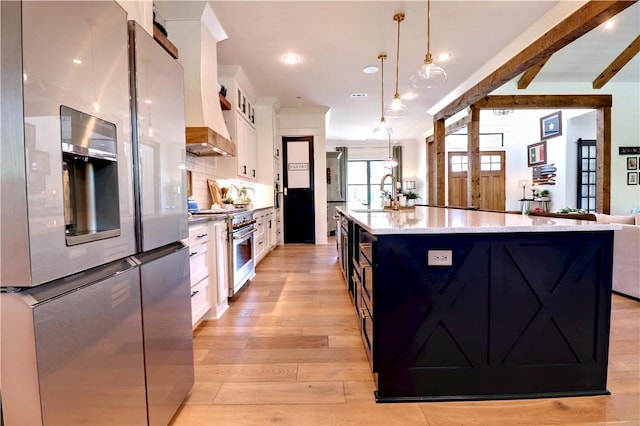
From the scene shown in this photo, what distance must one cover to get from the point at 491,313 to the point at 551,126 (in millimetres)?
7404

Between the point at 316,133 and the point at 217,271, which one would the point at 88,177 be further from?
the point at 316,133

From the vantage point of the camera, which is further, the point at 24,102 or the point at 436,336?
the point at 436,336

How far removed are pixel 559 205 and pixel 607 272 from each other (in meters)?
6.69

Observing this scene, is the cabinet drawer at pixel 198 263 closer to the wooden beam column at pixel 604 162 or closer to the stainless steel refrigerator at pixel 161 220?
A: the stainless steel refrigerator at pixel 161 220

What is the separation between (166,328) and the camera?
1.34m

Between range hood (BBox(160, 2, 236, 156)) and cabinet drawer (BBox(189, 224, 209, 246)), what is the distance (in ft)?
3.01

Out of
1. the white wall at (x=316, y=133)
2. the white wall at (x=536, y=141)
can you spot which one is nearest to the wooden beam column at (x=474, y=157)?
the white wall at (x=536, y=141)

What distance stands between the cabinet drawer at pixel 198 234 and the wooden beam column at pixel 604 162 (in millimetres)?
6600

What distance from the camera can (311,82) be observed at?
498 centimetres

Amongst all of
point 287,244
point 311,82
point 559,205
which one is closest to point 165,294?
point 311,82

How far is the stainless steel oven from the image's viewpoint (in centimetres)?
292

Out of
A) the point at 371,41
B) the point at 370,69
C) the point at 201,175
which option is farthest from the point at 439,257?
the point at 370,69

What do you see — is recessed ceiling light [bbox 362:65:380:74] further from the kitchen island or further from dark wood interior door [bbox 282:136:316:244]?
the kitchen island

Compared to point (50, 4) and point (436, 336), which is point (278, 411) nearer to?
point (436, 336)
